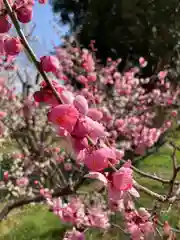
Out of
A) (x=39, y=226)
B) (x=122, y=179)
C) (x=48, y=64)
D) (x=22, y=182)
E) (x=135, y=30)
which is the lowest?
(x=22, y=182)

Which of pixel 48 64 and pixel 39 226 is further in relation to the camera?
pixel 39 226

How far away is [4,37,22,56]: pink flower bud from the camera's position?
74 cm

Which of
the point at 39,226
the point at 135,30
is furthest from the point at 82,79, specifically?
the point at 135,30

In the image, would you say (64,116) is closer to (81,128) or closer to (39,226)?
(81,128)

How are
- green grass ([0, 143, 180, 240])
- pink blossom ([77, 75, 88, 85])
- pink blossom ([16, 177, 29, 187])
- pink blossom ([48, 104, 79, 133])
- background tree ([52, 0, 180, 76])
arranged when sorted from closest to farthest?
pink blossom ([48, 104, 79, 133])
green grass ([0, 143, 180, 240])
pink blossom ([16, 177, 29, 187])
pink blossom ([77, 75, 88, 85])
background tree ([52, 0, 180, 76])

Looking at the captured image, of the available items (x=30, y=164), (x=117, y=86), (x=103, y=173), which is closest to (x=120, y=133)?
(x=117, y=86)

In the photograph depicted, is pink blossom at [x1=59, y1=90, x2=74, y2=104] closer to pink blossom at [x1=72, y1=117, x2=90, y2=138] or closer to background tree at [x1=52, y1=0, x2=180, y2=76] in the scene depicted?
pink blossom at [x1=72, y1=117, x2=90, y2=138]

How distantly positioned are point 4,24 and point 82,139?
0.28 meters

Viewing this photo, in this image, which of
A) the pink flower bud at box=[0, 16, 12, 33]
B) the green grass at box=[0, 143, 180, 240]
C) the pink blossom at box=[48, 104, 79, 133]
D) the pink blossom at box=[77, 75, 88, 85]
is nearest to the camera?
the pink blossom at box=[48, 104, 79, 133]

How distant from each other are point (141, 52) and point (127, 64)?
0.74m

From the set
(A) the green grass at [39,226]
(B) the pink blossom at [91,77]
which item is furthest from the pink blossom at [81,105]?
(B) the pink blossom at [91,77]

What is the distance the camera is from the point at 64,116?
648 millimetres

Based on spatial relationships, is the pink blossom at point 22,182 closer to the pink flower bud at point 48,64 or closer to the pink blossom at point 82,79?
the pink blossom at point 82,79

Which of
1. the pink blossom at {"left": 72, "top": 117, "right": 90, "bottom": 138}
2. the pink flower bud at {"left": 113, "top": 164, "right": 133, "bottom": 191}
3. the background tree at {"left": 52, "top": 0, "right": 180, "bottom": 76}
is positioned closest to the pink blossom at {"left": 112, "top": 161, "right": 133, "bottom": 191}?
the pink flower bud at {"left": 113, "top": 164, "right": 133, "bottom": 191}
